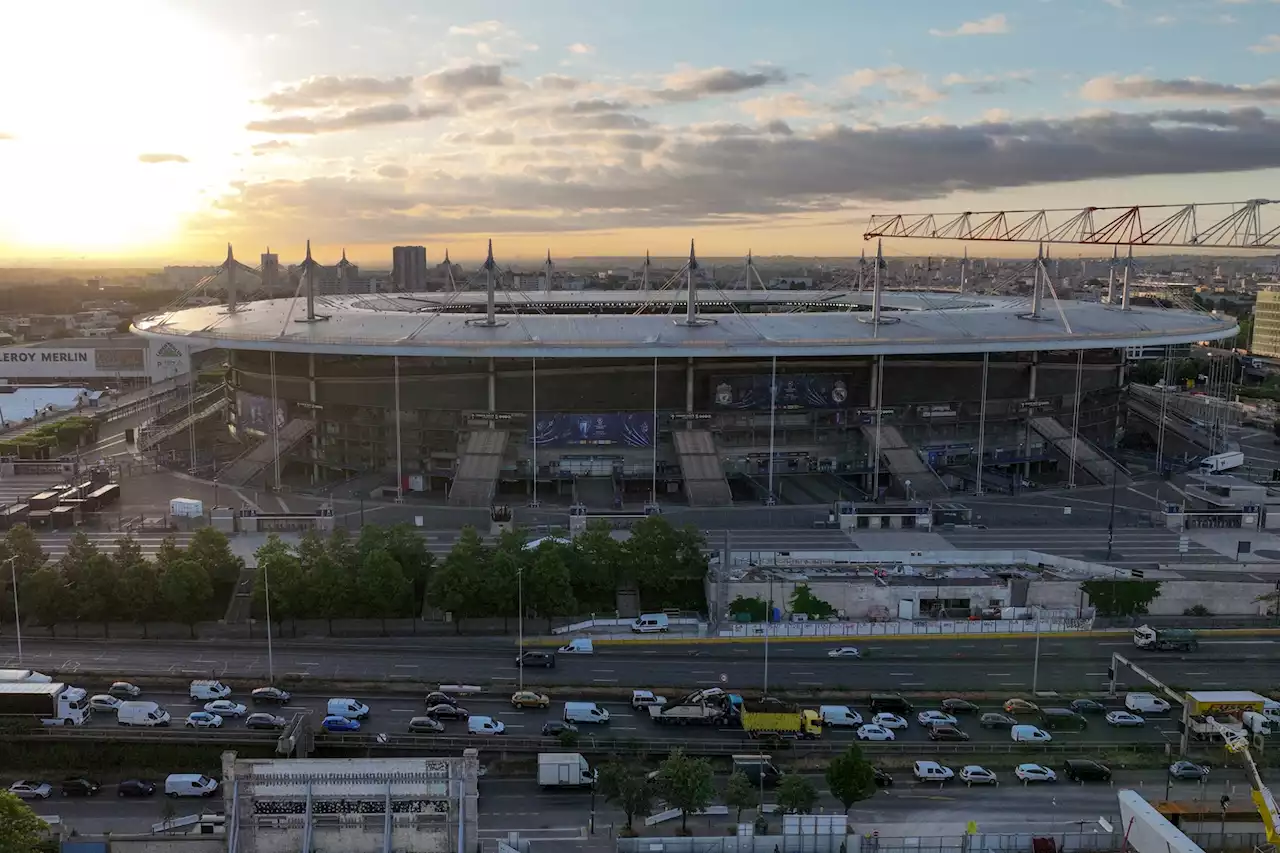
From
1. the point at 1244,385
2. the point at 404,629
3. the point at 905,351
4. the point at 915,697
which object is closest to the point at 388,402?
the point at 404,629

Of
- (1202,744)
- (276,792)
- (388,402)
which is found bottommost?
(1202,744)

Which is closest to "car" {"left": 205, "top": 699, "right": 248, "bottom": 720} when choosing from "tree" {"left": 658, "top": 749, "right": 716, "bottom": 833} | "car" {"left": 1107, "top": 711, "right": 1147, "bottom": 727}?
"tree" {"left": 658, "top": 749, "right": 716, "bottom": 833}

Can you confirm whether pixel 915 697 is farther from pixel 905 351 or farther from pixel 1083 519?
pixel 905 351

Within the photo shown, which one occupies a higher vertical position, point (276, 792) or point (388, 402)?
point (388, 402)

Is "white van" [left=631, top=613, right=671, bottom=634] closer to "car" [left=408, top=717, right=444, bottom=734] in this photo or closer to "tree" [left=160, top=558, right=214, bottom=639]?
"car" [left=408, top=717, right=444, bottom=734]

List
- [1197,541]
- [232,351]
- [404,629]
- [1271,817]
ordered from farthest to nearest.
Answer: [232,351]
[1197,541]
[404,629]
[1271,817]

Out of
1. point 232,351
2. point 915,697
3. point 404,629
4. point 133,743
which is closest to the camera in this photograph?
point 133,743

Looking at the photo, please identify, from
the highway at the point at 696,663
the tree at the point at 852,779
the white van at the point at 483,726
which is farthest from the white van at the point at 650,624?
the tree at the point at 852,779
